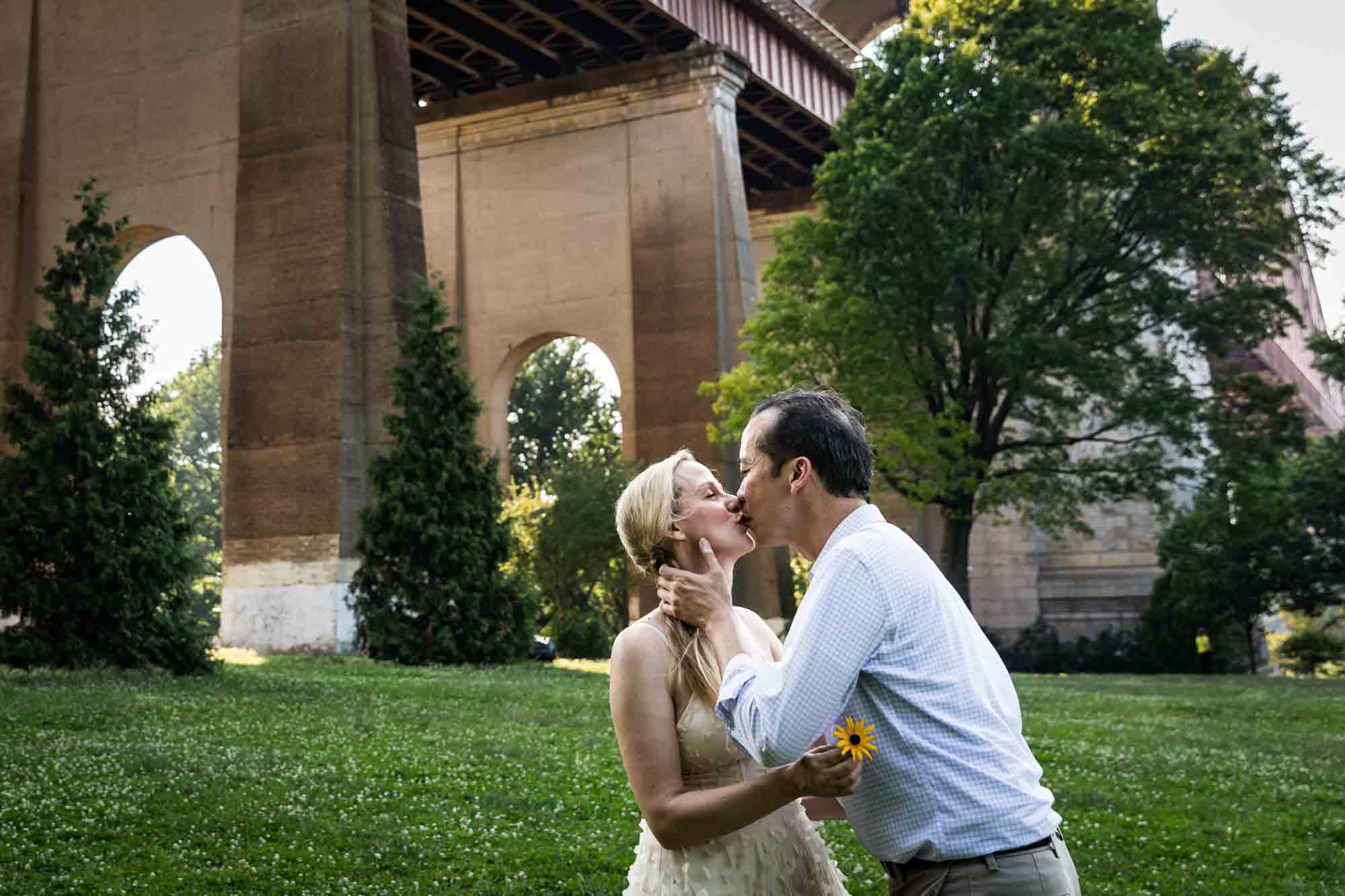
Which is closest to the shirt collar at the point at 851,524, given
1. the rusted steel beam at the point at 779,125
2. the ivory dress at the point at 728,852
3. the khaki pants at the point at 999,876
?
the ivory dress at the point at 728,852

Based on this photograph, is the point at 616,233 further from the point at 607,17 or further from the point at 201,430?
the point at 201,430

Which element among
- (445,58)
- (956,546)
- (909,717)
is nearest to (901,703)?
(909,717)

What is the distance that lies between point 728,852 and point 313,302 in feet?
78.7

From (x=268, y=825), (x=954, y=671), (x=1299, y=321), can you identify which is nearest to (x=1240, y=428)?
(x=1299, y=321)

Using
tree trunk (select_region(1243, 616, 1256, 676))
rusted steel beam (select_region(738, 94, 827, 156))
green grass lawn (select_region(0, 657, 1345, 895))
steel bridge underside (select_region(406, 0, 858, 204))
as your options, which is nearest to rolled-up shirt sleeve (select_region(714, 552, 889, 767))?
green grass lawn (select_region(0, 657, 1345, 895))

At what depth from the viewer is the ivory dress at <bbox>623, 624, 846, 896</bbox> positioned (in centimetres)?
375

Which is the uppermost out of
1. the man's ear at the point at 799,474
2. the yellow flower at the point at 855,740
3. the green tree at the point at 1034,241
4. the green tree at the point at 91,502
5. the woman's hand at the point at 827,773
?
the green tree at the point at 1034,241

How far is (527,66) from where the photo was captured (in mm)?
41594

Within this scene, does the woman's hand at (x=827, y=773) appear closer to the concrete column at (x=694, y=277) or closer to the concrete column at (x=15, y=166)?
the concrete column at (x=15, y=166)

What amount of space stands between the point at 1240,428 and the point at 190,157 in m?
22.3

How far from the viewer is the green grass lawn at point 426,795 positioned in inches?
310

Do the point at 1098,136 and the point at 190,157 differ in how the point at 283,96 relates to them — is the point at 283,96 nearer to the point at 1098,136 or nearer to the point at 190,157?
the point at 190,157

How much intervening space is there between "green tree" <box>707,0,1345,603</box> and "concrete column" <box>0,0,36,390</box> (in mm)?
15505

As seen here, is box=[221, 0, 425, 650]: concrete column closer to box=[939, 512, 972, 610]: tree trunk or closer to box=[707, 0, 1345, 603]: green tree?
box=[707, 0, 1345, 603]: green tree
